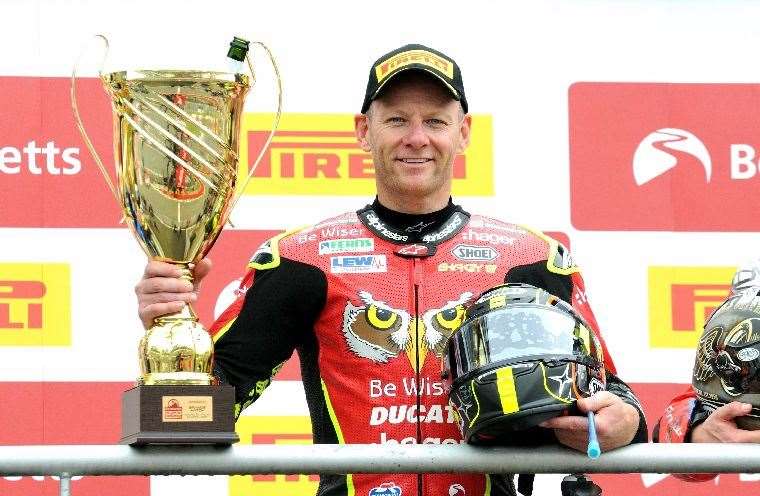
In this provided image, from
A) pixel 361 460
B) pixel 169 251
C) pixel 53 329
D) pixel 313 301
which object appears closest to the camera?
pixel 361 460

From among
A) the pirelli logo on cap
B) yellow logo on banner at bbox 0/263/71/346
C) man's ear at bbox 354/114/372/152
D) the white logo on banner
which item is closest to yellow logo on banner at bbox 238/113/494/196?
the white logo on banner

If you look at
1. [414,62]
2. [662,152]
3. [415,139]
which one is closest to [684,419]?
[415,139]

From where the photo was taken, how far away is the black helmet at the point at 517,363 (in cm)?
263

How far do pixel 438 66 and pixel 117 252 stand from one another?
128 centimetres

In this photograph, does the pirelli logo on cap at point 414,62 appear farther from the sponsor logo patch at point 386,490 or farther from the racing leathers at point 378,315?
the sponsor logo patch at point 386,490

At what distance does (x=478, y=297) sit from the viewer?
288cm

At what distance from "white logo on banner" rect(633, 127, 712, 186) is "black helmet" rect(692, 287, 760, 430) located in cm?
107

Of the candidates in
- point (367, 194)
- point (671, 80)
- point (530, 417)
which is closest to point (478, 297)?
point (530, 417)

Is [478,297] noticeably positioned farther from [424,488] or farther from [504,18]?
[504,18]

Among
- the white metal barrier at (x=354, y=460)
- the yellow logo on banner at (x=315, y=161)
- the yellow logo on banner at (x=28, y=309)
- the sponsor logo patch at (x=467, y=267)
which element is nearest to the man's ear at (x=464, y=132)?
the sponsor logo patch at (x=467, y=267)

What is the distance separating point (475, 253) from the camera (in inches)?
125

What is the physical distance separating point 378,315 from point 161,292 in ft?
1.50

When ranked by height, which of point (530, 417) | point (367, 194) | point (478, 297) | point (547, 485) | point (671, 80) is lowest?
point (547, 485)

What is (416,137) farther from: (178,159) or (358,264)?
(178,159)
